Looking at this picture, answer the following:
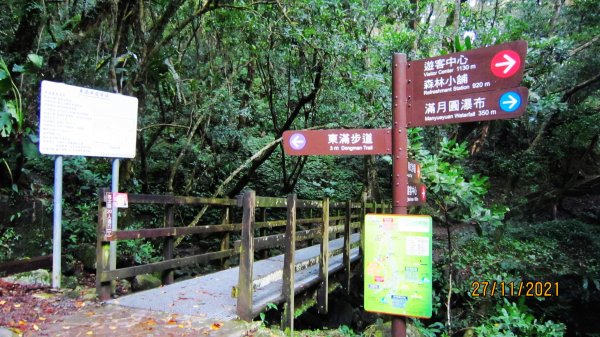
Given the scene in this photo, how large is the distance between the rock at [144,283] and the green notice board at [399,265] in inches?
140

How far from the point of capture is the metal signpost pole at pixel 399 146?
3.31 metres

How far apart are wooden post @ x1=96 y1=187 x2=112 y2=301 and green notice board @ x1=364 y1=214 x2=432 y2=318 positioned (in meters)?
3.00

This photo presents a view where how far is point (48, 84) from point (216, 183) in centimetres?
808

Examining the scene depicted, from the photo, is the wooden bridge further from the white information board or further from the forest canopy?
the forest canopy

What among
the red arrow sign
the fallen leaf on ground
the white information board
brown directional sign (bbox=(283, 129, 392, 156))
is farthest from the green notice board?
the white information board

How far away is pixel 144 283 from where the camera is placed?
5707 millimetres

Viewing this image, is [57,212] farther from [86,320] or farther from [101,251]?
[86,320]

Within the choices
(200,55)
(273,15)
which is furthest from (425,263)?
(200,55)

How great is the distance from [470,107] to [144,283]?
479 centimetres

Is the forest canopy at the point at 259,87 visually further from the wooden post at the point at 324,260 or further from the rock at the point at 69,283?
the wooden post at the point at 324,260

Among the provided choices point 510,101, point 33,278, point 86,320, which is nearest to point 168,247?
point 33,278

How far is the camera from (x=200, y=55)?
1095 cm
